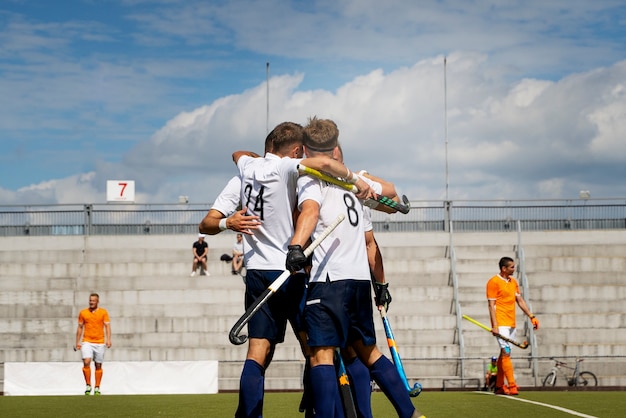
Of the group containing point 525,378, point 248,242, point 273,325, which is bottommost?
point 525,378

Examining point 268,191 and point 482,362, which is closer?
point 268,191

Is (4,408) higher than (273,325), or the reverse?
(273,325)

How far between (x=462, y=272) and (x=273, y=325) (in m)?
21.4

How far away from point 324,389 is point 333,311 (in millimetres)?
465

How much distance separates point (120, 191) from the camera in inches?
1267

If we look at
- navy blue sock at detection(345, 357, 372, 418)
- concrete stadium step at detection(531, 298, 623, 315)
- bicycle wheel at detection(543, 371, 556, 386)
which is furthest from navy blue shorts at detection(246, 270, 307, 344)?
concrete stadium step at detection(531, 298, 623, 315)

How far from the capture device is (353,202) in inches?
257

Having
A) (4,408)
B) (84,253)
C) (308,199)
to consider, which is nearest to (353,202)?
(308,199)

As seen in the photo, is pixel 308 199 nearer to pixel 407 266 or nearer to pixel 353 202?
pixel 353 202

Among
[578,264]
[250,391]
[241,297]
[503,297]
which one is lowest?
[250,391]

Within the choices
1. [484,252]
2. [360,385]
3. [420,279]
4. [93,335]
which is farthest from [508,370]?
[484,252]

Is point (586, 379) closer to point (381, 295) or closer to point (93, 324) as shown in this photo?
point (93, 324)

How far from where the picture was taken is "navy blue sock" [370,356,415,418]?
654cm

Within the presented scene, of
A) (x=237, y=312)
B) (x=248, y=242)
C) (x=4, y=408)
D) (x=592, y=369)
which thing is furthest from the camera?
(x=237, y=312)
